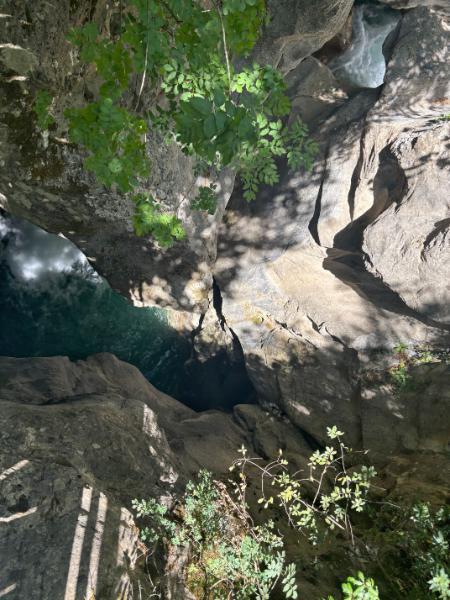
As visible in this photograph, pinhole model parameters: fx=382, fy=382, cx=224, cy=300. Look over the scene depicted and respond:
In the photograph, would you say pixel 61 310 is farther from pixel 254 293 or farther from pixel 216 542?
pixel 216 542

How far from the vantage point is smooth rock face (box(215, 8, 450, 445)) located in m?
7.89

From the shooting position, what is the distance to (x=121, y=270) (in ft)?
30.8

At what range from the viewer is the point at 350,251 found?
940cm

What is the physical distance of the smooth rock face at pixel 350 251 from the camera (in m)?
7.89

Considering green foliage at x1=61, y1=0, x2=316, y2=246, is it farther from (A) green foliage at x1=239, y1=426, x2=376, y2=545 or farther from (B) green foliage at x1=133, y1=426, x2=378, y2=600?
(B) green foliage at x1=133, y1=426, x2=378, y2=600

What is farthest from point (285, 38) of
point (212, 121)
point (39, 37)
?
point (212, 121)

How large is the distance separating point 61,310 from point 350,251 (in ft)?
26.5

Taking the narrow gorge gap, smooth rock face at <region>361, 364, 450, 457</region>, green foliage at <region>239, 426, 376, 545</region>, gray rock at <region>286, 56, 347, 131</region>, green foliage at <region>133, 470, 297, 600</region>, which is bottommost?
green foliage at <region>133, 470, 297, 600</region>

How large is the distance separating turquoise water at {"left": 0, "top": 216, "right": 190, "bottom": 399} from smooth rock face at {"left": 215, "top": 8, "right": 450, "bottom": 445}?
11.2 ft

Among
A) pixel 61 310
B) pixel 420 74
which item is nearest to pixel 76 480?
pixel 61 310

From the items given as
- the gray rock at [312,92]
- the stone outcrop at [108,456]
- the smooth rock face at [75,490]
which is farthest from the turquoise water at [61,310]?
the gray rock at [312,92]

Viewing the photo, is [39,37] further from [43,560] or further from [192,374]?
[192,374]

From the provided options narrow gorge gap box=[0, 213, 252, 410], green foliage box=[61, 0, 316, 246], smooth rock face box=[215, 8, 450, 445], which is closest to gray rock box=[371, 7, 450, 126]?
smooth rock face box=[215, 8, 450, 445]

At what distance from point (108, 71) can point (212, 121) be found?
1.34 metres
